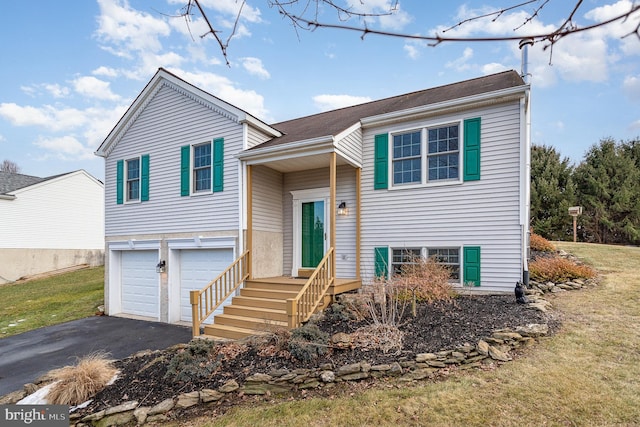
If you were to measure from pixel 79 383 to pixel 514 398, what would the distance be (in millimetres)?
5530

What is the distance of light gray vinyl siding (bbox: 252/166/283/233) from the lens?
8.77 m

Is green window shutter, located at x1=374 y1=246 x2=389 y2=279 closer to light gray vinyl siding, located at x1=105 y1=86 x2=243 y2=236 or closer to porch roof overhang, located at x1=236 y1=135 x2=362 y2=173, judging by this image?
porch roof overhang, located at x1=236 y1=135 x2=362 y2=173

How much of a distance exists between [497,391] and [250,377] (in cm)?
298

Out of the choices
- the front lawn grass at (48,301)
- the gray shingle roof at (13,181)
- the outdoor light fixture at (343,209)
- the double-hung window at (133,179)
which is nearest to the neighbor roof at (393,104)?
the outdoor light fixture at (343,209)

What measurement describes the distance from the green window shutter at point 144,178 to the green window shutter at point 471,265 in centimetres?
903

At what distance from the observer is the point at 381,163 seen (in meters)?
8.23

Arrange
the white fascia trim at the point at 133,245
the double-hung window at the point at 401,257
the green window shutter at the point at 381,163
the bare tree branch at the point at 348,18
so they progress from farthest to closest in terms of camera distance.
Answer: the white fascia trim at the point at 133,245, the green window shutter at the point at 381,163, the double-hung window at the point at 401,257, the bare tree branch at the point at 348,18

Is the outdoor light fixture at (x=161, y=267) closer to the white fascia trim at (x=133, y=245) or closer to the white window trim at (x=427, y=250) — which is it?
the white fascia trim at (x=133, y=245)

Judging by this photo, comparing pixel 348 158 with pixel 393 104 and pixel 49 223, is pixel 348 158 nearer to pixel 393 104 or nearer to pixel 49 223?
pixel 393 104

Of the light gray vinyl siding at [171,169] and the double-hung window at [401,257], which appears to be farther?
the light gray vinyl siding at [171,169]

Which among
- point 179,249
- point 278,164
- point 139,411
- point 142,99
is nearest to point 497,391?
point 139,411

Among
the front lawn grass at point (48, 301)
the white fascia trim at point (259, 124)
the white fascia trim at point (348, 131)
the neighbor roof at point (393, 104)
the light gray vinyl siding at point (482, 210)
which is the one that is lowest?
the front lawn grass at point (48, 301)

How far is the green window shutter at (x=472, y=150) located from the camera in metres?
7.26

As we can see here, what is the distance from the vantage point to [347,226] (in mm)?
8680
